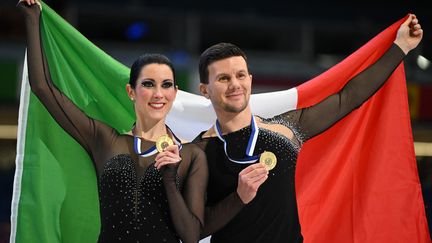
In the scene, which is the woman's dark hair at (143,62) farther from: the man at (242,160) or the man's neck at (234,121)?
the man's neck at (234,121)

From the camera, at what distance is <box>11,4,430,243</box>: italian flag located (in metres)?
3.33

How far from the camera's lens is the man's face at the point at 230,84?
115 inches

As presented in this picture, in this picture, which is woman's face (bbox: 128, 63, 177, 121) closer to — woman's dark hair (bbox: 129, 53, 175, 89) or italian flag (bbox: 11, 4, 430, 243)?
woman's dark hair (bbox: 129, 53, 175, 89)

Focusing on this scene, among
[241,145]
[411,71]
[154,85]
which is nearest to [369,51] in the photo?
[241,145]

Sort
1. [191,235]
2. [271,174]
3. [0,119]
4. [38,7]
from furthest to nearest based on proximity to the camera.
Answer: [0,119]
[38,7]
[271,174]
[191,235]

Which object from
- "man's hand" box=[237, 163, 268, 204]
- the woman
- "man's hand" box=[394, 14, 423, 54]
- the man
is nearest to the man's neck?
the man

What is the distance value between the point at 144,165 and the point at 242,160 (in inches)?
16.0

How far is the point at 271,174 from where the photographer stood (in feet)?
9.71

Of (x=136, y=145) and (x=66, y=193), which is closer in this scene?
(x=136, y=145)

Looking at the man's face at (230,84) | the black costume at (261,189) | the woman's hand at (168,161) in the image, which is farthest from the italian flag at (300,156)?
the woman's hand at (168,161)

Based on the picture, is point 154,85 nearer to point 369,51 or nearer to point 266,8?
point 369,51

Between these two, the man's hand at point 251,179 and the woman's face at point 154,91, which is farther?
the woman's face at point 154,91

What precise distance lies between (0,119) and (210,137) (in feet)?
22.8

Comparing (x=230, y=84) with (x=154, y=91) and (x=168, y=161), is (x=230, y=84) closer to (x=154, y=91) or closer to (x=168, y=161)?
(x=154, y=91)
